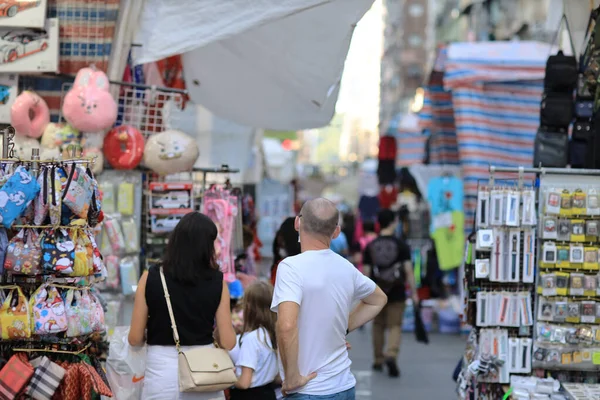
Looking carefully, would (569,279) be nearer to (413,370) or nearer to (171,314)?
(171,314)

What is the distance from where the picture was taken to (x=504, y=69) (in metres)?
12.4

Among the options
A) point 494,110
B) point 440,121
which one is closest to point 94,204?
point 494,110

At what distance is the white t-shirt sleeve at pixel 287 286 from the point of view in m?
4.72

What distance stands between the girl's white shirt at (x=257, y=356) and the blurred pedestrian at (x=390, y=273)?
5.14 meters

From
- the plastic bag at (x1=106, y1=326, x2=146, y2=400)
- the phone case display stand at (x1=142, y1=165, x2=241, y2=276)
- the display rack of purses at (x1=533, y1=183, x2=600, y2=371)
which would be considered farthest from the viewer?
the phone case display stand at (x1=142, y1=165, x2=241, y2=276)

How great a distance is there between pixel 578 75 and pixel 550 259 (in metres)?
2.00

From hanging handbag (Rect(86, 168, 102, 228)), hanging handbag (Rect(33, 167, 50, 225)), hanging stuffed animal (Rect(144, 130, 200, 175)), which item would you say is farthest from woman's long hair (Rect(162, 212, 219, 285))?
hanging stuffed animal (Rect(144, 130, 200, 175))

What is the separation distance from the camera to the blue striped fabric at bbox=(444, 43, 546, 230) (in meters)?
12.4

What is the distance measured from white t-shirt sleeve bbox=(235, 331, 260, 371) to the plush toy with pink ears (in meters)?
2.33

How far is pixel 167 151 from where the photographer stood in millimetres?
7410

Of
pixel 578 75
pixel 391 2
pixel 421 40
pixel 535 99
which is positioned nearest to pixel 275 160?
pixel 535 99

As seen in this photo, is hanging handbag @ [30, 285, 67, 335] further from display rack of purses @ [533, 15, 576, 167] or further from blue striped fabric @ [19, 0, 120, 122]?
display rack of purses @ [533, 15, 576, 167]

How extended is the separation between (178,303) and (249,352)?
2.21ft

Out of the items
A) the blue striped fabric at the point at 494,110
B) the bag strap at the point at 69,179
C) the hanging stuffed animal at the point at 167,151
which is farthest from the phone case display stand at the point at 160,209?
the blue striped fabric at the point at 494,110
